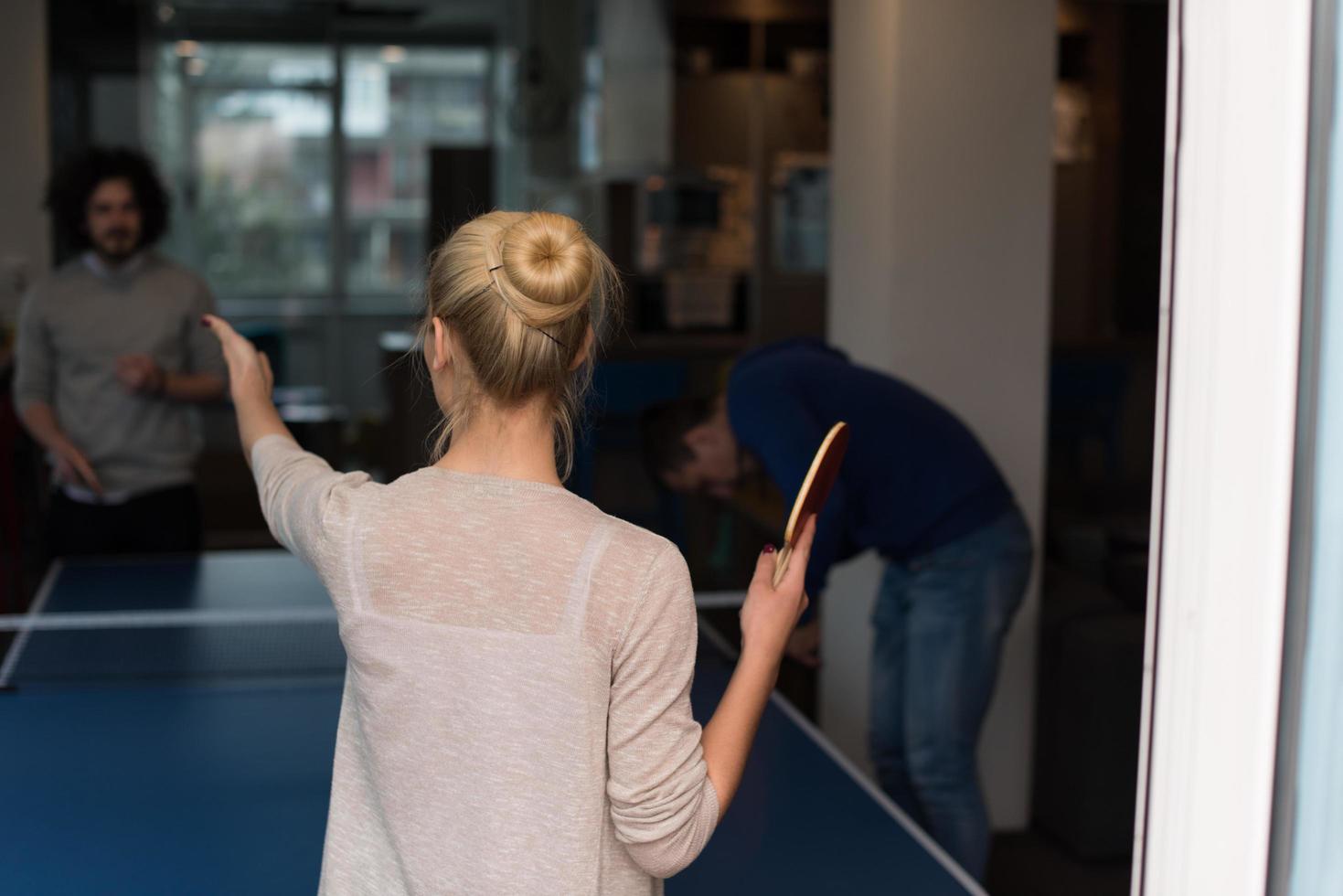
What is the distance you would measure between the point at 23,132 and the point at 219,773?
512 cm

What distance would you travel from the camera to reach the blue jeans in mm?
2904

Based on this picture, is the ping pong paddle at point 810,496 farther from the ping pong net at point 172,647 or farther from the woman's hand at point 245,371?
the ping pong net at point 172,647

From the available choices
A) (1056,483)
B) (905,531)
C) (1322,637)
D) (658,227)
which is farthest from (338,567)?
(658,227)

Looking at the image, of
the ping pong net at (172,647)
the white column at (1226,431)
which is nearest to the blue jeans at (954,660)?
the ping pong net at (172,647)

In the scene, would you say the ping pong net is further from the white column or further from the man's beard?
the white column

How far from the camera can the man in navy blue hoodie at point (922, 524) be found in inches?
112

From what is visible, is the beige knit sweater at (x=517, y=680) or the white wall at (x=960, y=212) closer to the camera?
the beige knit sweater at (x=517, y=680)

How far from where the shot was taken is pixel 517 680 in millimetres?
1232

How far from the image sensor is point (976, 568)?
2.89 meters

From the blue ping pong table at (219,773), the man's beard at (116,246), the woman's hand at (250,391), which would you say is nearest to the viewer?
the woman's hand at (250,391)

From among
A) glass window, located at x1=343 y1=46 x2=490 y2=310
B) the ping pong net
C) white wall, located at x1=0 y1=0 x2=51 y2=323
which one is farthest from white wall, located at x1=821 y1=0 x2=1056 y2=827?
glass window, located at x1=343 y1=46 x2=490 y2=310

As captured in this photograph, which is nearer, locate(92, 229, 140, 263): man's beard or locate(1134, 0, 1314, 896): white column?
locate(1134, 0, 1314, 896): white column

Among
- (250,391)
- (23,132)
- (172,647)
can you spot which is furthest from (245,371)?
(23,132)

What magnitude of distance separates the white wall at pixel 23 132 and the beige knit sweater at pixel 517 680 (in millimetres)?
5553
